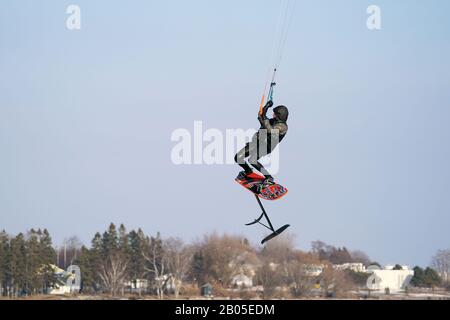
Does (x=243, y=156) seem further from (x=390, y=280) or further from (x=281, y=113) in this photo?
(x=390, y=280)

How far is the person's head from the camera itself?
63.0 feet

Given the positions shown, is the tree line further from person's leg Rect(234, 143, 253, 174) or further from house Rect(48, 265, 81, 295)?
person's leg Rect(234, 143, 253, 174)

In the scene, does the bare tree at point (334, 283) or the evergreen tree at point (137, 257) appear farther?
the evergreen tree at point (137, 257)

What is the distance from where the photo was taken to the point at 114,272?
55.4 metres

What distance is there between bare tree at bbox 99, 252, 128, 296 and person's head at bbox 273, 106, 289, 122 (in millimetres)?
36749

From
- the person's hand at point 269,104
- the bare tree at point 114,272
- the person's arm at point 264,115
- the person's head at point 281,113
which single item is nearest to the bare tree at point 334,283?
the bare tree at point 114,272

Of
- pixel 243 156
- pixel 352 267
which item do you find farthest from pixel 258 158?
pixel 352 267

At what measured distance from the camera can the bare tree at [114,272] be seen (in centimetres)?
5462

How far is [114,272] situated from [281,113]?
37.8 meters

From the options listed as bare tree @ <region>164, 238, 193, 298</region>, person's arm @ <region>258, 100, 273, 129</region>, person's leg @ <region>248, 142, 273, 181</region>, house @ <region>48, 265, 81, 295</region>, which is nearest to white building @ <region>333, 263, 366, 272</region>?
bare tree @ <region>164, 238, 193, 298</region>

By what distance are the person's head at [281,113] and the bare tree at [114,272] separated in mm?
36749

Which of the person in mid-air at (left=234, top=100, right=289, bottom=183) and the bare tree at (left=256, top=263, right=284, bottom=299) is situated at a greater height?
the person in mid-air at (left=234, top=100, right=289, bottom=183)

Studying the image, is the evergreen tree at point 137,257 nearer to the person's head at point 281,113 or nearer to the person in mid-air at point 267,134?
the person in mid-air at point 267,134
